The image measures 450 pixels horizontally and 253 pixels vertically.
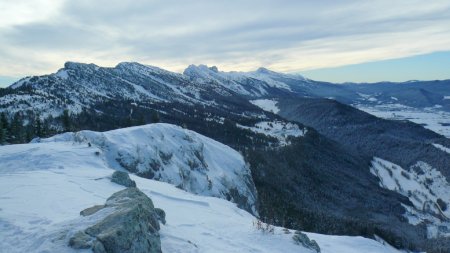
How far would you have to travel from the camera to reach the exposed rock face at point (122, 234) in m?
13.0

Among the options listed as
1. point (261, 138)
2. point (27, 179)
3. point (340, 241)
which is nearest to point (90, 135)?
point (27, 179)

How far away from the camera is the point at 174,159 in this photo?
5181 centimetres

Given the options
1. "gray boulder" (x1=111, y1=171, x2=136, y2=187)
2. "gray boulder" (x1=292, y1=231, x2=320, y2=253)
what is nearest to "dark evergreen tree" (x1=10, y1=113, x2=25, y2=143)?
"gray boulder" (x1=111, y1=171, x2=136, y2=187)

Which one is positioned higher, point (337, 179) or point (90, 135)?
point (90, 135)

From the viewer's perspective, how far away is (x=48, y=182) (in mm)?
22203

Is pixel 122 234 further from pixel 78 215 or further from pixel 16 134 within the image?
pixel 16 134

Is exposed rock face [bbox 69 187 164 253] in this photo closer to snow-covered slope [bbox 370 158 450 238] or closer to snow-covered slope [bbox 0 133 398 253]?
snow-covered slope [bbox 0 133 398 253]

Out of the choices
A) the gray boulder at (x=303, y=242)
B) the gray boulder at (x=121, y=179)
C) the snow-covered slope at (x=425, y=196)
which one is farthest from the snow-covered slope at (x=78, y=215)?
the snow-covered slope at (x=425, y=196)

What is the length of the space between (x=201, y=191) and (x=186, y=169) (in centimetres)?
352

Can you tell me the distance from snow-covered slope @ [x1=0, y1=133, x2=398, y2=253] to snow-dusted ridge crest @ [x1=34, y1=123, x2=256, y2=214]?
27.1 feet

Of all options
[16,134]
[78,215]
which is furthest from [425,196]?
[78,215]

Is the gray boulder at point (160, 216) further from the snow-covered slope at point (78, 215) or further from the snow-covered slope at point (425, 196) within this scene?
the snow-covered slope at point (425, 196)

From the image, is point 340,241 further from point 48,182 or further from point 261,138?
point 261,138

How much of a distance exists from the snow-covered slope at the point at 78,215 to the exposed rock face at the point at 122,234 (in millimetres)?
561
